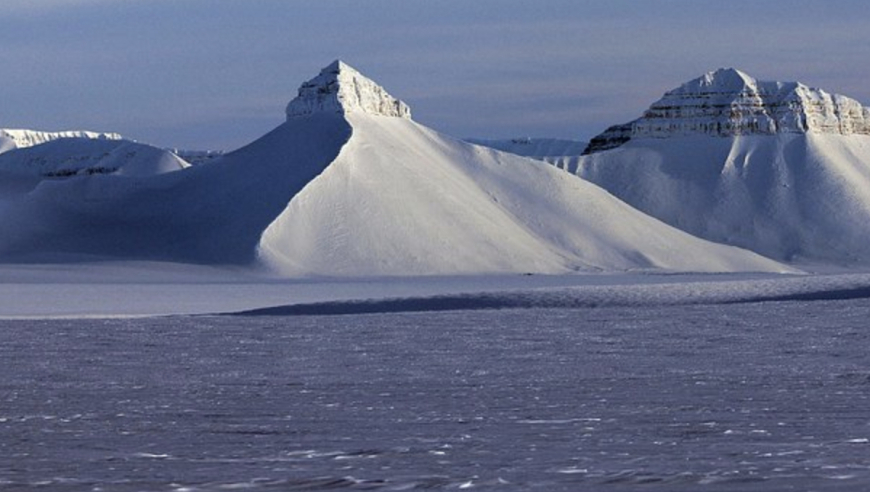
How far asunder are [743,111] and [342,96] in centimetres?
4131

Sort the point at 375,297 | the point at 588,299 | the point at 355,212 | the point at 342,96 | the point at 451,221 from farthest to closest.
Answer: the point at 342,96 < the point at 451,221 < the point at 355,212 < the point at 375,297 < the point at 588,299

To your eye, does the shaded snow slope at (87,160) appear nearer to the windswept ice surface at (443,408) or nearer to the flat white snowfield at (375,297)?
the flat white snowfield at (375,297)

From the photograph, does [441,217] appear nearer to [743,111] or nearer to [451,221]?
[451,221]

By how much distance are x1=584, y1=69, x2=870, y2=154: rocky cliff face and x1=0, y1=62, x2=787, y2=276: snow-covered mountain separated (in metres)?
32.3

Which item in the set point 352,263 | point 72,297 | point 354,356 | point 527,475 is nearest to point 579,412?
point 527,475

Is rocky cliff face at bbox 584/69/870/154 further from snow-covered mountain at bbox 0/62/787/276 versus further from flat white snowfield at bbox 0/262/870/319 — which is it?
flat white snowfield at bbox 0/262/870/319

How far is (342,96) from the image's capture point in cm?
8981

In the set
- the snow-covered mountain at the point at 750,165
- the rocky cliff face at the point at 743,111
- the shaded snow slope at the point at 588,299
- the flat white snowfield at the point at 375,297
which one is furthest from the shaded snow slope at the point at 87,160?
the shaded snow slope at the point at 588,299

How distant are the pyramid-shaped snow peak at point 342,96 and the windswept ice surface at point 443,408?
65.3 meters

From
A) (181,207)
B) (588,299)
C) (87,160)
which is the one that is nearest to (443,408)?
(588,299)

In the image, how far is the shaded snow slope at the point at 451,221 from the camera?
235 feet

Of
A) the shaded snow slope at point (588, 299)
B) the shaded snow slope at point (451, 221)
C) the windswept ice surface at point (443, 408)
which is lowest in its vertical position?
the windswept ice surface at point (443, 408)

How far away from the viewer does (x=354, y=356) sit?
20469 millimetres

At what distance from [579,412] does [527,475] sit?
11.0 feet
